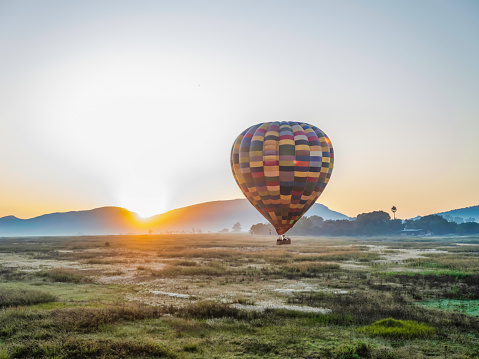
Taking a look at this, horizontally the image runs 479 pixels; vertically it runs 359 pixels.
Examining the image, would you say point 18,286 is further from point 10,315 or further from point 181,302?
point 181,302

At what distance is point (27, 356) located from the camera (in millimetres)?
15047

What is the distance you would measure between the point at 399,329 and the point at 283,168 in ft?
53.9

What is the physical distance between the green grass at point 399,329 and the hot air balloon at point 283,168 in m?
12.4

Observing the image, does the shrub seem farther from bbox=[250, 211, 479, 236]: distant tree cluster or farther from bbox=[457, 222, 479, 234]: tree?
bbox=[457, 222, 479, 234]: tree

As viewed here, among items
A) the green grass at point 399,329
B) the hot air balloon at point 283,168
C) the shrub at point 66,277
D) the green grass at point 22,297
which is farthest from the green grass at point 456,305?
the shrub at point 66,277

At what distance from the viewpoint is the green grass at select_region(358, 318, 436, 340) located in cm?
1775

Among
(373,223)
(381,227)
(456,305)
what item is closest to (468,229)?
(381,227)

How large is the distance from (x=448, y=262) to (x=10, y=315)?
1818 inches

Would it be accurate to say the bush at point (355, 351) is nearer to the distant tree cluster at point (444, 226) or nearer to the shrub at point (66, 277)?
the shrub at point (66, 277)

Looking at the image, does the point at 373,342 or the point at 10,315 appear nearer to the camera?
the point at 373,342

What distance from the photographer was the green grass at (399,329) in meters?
17.8

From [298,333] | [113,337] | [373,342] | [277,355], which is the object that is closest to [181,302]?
[113,337]

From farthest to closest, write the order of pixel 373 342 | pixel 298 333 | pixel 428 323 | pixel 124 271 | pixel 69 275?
pixel 124 271 → pixel 69 275 → pixel 428 323 → pixel 298 333 → pixel 373 342

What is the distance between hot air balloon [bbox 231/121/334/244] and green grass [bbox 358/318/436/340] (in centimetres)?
1240
